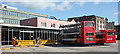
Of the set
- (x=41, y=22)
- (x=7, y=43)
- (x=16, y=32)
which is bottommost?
(x=7, y=43)

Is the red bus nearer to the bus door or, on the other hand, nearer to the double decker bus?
the bus door

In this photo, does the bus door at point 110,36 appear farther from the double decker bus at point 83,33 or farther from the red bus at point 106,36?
the double decker bus at point 83,33

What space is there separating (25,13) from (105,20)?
54896 mm

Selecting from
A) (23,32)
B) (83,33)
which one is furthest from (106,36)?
(23,32)

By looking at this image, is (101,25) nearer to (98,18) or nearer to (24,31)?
(98,18)

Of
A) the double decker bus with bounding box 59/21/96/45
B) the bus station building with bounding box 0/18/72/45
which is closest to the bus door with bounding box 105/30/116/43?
the double decker bus with bounding box 59/21/96/45

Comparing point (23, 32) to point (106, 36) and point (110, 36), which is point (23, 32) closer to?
point (106, 36)

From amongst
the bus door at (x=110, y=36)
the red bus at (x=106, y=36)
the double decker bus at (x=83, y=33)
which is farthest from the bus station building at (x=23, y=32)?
the bus door at (x=110, y=36)

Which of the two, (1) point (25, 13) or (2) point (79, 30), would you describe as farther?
(1) point (25, 13)

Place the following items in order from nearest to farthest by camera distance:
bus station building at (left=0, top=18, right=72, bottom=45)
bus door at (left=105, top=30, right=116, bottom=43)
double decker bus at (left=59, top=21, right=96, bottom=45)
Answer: double decker bus at (left=59, top=21, right=96, bottom=45), bus door at (left=105, top=30, right=116, bottom=43), bus station building at (left=0, top=18, right=72, bottom=45)

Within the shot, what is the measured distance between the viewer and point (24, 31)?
30438 mm

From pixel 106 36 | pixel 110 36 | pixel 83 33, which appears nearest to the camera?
pixel 83 33

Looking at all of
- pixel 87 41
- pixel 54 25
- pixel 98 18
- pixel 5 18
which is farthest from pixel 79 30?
pixel 98 18

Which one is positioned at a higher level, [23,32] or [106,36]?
[23,32]
